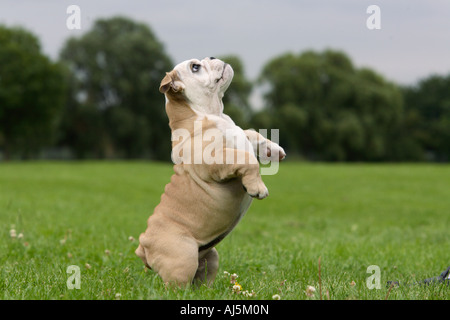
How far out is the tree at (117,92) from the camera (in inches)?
1565

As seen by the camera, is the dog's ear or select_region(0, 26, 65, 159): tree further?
select_region(0, 26, 65, 159): tree

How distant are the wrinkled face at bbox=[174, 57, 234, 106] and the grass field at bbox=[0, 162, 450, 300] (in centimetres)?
133

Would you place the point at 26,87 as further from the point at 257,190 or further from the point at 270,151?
the point at 257,190

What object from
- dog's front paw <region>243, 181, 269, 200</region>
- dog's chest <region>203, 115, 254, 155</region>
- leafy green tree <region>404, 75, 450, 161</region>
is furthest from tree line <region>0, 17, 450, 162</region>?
dog's front paw <region>243, 181, 269, 200</region>

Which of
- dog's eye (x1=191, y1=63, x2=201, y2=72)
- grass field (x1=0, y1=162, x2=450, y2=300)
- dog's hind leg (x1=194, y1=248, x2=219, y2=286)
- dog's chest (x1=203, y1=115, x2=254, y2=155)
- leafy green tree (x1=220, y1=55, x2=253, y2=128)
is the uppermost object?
leafy green tree (x1=220, y1=55, x2=253, y2=128)

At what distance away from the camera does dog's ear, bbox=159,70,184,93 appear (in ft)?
11.2

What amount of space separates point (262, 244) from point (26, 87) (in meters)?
34.4

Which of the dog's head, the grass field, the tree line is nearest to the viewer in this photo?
the dog's head

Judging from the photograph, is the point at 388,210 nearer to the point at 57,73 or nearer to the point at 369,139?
the point at 57,73

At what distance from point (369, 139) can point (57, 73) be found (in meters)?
29.0

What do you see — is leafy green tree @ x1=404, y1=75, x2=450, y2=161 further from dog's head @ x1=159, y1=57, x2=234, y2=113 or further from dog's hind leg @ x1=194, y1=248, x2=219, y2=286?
dog's head @ x1=159, y1=57, x2=234, y2=113

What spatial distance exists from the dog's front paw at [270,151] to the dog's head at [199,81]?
1.55 feet

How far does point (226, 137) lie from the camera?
131 inches

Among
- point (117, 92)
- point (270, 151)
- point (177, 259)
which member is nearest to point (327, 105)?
point (117, 92)
